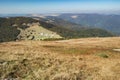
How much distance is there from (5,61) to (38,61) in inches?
93.1

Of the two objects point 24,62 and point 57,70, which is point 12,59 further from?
point 57,70

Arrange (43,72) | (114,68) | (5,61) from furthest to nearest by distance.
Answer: (114,68)
(5,61)
(43,72)

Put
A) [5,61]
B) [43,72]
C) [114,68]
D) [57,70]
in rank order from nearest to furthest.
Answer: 1. [43,72]
2. [57,70]
3. [5,61]
4. [114,68]

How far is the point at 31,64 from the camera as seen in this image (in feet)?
56.9

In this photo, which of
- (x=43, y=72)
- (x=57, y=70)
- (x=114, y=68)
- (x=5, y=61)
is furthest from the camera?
(x=114, y=68)

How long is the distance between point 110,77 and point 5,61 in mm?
6979

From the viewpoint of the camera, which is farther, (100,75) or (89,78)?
(100,75)

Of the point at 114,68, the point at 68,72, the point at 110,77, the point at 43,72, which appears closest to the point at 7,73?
the point at 43,72

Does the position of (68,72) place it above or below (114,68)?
above

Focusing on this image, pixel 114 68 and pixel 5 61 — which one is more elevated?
pixel 5 61

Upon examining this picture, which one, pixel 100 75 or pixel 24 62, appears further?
pixel 24 62

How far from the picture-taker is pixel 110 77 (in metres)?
15.8

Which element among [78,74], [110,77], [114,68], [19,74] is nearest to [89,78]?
[78,74]

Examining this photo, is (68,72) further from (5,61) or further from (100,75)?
(5,61)
